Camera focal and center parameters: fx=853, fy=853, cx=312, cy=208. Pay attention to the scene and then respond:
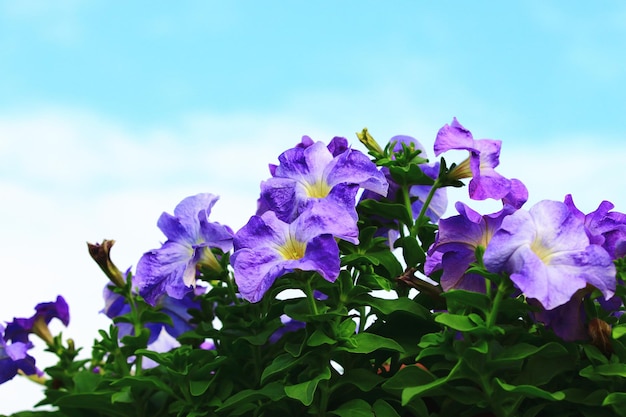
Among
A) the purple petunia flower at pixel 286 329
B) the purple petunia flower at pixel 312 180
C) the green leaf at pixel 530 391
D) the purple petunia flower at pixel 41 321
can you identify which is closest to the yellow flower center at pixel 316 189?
the purple petunia flower at pixel 312 180

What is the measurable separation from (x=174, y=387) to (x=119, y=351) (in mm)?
226

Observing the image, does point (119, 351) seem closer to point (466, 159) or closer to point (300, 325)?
point (300, 325)

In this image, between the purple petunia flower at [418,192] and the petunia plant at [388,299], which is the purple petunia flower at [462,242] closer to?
the petunia plant at [388,299]

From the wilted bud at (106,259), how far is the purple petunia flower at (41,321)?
0.24 metres

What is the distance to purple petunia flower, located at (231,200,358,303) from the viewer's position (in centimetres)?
162

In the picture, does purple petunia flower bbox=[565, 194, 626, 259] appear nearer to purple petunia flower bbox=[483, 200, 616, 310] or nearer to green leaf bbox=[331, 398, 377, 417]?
purple petunia flower bbox=[483, 200, 616, 310]

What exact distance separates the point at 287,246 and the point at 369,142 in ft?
1.53

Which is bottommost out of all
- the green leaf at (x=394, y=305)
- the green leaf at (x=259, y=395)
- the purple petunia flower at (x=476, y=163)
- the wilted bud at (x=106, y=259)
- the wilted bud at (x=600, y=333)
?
the green leaf at (x=259, y=395)

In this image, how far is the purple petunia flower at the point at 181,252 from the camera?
1928mm

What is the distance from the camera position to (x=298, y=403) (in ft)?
6.15

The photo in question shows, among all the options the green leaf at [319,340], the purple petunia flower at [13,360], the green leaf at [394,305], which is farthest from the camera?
the purple petunia flower at [13,360]

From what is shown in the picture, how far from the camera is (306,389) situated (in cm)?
164

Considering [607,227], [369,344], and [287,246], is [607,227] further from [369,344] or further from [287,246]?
[287,246]

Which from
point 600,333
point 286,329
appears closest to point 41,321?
point 286,329
